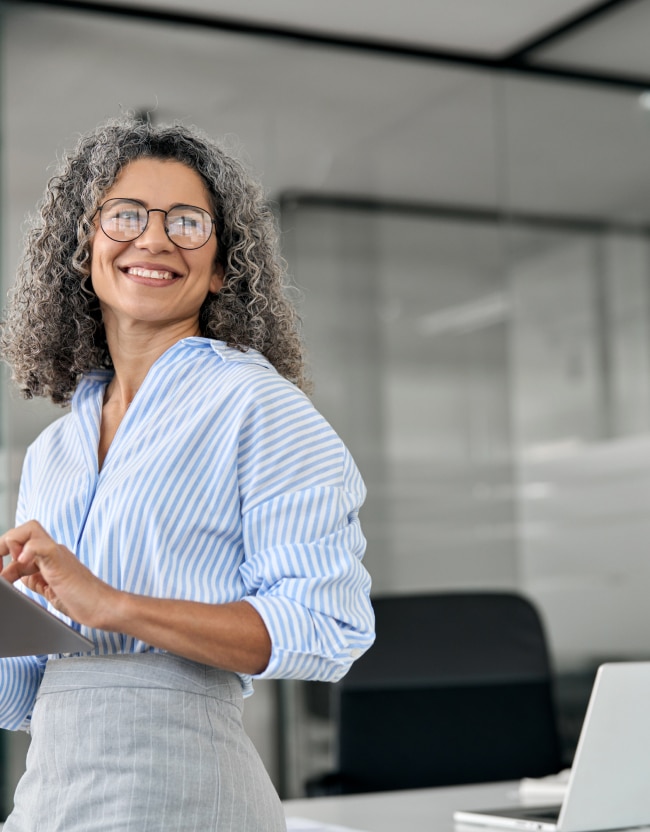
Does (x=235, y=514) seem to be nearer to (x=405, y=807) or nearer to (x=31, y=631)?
(x=31, y=631)

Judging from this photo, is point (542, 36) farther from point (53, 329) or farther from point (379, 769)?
point (53, 329)

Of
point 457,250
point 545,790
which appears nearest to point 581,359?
point 457,250

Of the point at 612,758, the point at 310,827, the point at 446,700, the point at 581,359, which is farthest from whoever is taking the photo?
the point at 581,359

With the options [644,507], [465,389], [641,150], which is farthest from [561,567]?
[641,150]

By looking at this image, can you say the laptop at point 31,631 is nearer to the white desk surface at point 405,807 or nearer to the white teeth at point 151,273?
the white teeth at point 151,273

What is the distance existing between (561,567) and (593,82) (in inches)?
67.9

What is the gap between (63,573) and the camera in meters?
1.12

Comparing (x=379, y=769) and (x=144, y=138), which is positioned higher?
(x=144, y=138)

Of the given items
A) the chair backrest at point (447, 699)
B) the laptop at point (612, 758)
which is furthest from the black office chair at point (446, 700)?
the laptop at point (612, 758)

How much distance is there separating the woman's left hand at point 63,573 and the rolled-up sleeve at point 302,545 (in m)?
0.16

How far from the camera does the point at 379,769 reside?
8.96 ft

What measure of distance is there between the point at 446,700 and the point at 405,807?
25.2 inches

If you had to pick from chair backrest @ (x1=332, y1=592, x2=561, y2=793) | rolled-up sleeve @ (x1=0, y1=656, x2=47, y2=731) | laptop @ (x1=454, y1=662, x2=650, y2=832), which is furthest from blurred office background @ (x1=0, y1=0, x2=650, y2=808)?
rolled-up sleeve @ (x1=0, y1=656, x2=47, y2=731)

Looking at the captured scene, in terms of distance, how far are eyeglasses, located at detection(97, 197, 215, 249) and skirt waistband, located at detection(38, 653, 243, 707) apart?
0.47 metres
